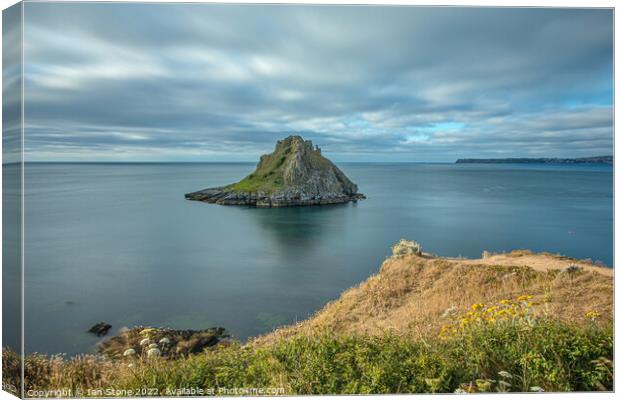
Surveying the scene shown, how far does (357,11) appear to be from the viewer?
545cm

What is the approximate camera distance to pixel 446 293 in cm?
753

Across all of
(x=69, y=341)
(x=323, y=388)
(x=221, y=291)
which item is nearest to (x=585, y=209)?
(x=323, y=388)

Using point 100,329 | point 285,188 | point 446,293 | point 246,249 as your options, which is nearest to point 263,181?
point 285,188

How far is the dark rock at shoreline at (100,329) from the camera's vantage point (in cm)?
752

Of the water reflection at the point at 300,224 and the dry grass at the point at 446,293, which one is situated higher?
the dry grass at the point at 446,293

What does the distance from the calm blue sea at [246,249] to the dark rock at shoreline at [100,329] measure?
0.11 meters

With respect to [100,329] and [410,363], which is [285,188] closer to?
[100,329]

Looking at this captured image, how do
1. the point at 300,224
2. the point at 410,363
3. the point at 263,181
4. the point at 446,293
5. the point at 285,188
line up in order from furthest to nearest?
the point at 263,181, the point at 285,188, the point at 300,224, the point at 446,293, the point at 410,363

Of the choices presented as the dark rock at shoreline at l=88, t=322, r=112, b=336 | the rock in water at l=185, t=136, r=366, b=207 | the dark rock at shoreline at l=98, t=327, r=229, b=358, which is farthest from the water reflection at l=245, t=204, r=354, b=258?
the dark rock at shoreline at l=88, t=322, r=112, b=336

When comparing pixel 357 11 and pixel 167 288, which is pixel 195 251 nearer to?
pixel 167 288

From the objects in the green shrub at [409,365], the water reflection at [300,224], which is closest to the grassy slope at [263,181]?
the water reflection at [300,224]

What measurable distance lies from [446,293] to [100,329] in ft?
20.3

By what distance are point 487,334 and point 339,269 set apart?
6.74 metres

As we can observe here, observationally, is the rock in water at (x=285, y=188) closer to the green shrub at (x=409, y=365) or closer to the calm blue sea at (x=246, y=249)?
the calm blue sea at (x=246, y=249)
